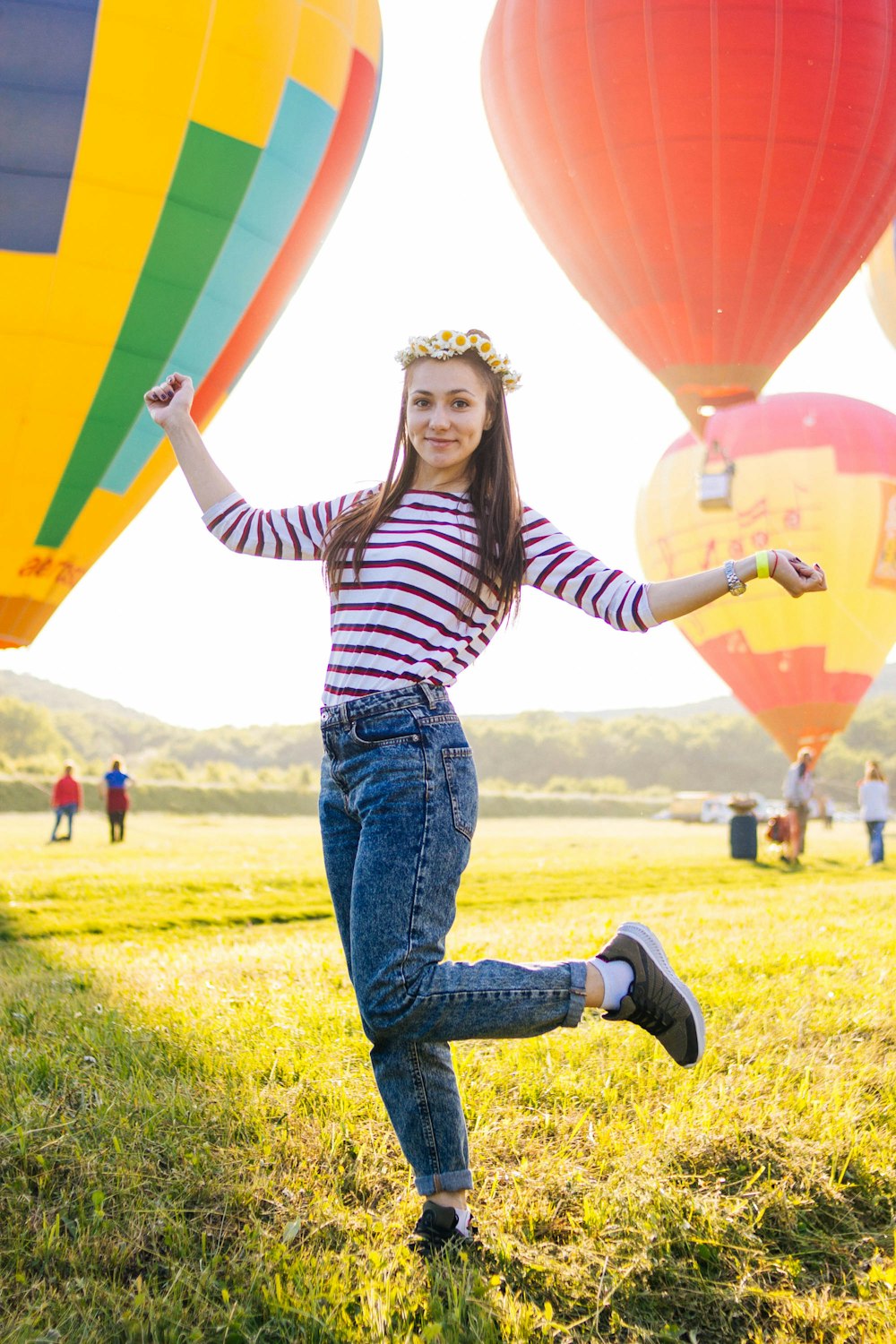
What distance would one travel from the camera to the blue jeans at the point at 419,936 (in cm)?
249

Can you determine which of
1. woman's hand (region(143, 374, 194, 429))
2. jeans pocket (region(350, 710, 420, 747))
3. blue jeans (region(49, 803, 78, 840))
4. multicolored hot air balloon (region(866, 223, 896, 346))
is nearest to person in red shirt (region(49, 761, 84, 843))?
blue jeans (region(49, 803, 78, 840))

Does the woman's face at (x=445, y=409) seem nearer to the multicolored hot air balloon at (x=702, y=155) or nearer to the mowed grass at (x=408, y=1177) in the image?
the mowed grass at (x=408, y=1177)

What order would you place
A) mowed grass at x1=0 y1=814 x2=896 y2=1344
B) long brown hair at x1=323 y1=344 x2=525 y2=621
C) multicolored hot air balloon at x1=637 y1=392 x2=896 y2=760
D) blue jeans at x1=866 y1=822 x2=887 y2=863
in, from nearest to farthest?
mowed grass at x1=0 y1=814 x2=896 y2=1344
long brown hair at x1=323 y1=344 x2=525 y2=621
blue jeans at x1=866 y1=822 x2=887 y2=863
multicolored hot air balloon at x1=637 y1=392 x2=896 y2=760

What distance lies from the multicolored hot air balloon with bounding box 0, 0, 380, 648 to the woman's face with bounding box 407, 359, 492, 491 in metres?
8.55

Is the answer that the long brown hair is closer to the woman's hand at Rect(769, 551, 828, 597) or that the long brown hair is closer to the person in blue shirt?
the woman's hand at Rect(769, 551, 828, 597)

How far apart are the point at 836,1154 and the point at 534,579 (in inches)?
64.1

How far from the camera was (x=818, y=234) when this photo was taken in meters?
13.3

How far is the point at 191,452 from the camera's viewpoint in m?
3.02

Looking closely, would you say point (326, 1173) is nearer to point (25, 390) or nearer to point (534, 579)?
point (534, 579)

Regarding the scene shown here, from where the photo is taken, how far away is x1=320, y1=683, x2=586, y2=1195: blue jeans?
2.49m

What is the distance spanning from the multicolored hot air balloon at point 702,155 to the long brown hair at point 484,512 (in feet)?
37.4

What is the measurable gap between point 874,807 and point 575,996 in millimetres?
14805

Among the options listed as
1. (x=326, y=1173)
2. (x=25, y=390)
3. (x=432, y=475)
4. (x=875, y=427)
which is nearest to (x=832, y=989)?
(x=326, y=1173)

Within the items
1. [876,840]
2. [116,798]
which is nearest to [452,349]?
[876,840]
